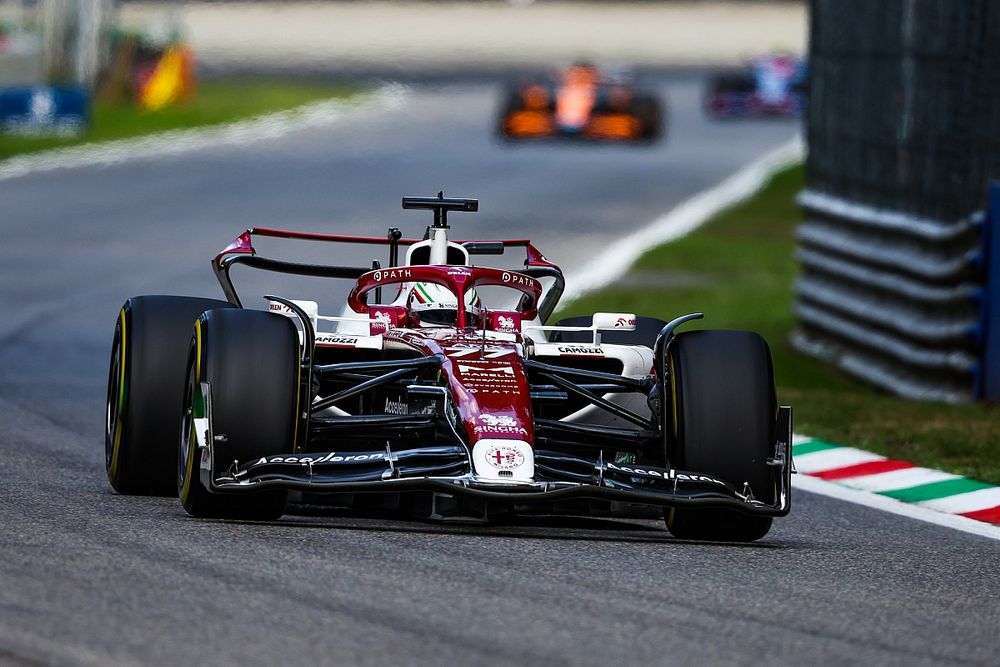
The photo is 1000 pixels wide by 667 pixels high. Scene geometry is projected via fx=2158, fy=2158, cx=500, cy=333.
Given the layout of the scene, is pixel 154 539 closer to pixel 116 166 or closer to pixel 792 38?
pixel 116 166

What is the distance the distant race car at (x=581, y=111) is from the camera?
127 feet

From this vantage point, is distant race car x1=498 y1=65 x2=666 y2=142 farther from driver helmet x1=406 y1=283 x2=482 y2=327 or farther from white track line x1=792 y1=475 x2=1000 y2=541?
driver helmet x1=406 y1=283 x2=482 y2=327

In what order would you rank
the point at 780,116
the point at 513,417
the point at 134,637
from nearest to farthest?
the point at 134,637 < the point at 513,417 < the point at 780,116

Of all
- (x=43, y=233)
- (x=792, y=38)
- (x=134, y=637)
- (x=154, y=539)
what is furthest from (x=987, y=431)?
(x=792, y=38)

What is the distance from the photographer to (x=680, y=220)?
26578 mm

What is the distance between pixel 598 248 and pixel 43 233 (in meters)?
5.89

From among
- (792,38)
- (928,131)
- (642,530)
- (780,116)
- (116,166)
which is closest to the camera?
(642,530)

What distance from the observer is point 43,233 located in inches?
901

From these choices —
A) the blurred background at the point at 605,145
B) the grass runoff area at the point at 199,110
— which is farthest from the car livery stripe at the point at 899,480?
the grass runoff area at the point at 199,110

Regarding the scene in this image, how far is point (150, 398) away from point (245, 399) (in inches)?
35.0

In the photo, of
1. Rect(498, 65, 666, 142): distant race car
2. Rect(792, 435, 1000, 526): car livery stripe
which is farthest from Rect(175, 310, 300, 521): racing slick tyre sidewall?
Rect(498, 65, 666, 142): distant race car

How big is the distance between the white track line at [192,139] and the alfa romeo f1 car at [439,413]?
21939 millimetres

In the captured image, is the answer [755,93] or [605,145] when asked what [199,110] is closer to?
[605,145]

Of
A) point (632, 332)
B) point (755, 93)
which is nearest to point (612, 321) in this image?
point (632, 332)
